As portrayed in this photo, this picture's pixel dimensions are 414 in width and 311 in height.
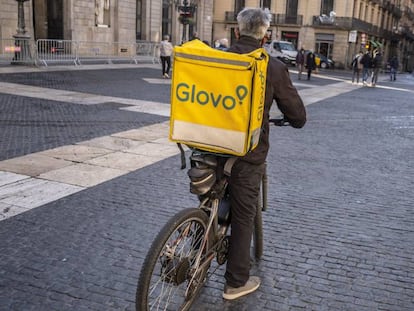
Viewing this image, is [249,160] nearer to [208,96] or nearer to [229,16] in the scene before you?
[208,96]

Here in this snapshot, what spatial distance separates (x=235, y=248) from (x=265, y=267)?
2.30 feet

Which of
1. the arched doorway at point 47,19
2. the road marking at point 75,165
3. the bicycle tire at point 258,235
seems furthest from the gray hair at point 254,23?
the arched doorway at point 47,19

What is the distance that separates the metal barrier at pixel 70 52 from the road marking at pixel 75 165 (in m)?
12.5

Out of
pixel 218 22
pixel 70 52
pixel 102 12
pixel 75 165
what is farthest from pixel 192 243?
pixel 218 22

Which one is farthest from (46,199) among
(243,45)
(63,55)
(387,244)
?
(63,55)

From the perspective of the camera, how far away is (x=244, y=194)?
10.4 ft

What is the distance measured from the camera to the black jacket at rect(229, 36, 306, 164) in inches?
121

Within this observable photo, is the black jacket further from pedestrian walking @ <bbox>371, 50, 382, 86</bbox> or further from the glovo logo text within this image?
pedestrian walking @ <bbox>371, 50, 382, 86</bbox>

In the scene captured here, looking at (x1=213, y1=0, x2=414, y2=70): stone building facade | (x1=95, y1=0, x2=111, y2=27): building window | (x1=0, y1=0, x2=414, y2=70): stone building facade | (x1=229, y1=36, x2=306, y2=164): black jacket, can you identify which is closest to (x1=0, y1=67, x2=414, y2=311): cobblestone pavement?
(x1=229, y1=36, x2=306, y2=164): black jacket

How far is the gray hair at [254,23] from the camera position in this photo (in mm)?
3082

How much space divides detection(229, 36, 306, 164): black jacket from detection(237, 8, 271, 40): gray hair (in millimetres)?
36

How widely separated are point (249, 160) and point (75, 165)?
3848mm

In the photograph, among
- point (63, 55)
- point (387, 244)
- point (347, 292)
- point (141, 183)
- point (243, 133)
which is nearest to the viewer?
point (243, 133)

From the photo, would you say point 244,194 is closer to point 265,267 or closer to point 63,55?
point 265,267
